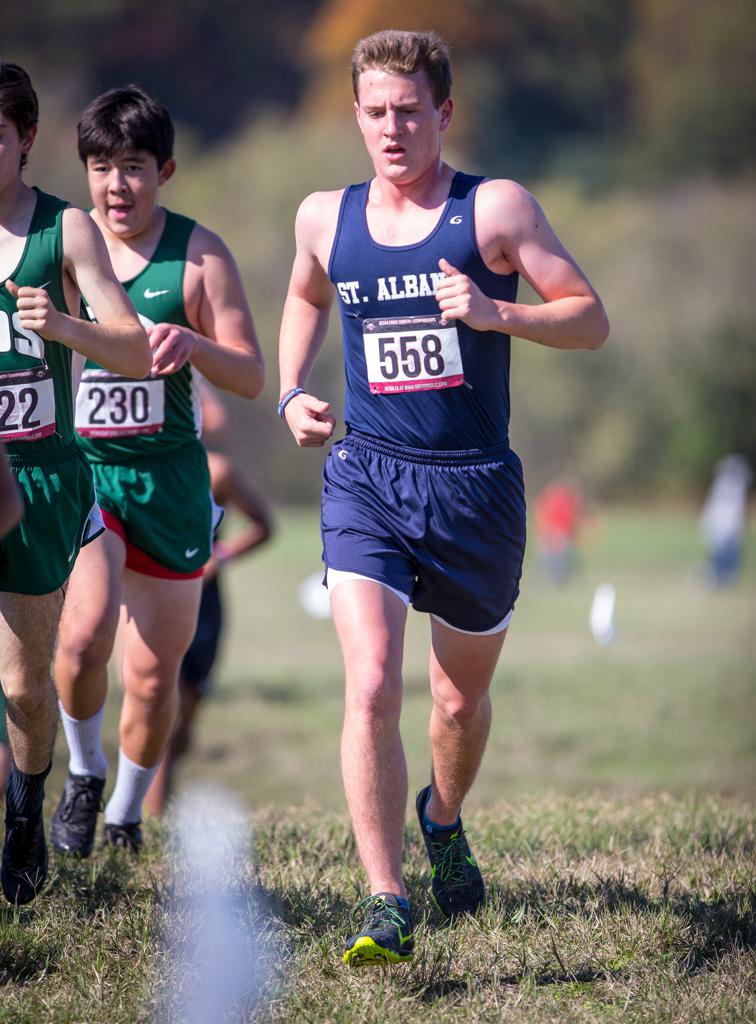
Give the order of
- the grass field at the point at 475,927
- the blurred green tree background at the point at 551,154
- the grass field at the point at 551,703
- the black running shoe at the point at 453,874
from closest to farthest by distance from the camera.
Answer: the grass field at the point at 475,927, the black running shoe at the point at 453,874, the grass field at the point at 551,703, the blurred green tree background at the point at 551,154

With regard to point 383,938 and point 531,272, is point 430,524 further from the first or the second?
point 383,938

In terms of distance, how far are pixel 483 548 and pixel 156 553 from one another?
4.43 ft

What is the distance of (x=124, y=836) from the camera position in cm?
527

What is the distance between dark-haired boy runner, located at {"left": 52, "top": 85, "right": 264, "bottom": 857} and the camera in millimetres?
4934

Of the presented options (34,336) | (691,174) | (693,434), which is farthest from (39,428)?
(691,174)

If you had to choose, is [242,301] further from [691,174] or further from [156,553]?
[691,174]

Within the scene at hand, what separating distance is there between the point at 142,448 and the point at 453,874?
184cm

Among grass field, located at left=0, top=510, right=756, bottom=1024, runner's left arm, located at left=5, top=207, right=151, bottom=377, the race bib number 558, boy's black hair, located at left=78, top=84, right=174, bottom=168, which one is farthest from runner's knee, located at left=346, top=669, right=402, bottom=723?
boy's black hair, located at left=78, top=84, right=174, bottom=168

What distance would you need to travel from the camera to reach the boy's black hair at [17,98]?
4.03m

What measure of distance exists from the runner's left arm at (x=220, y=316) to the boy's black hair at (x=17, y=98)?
38.3 inches

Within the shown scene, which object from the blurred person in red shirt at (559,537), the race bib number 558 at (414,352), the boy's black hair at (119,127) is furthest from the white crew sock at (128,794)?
the blurred person in red shirt at (559,537)

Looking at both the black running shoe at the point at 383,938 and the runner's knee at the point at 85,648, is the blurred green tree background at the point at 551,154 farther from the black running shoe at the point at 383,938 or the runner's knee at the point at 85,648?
the black running shoe at the point at 383,938

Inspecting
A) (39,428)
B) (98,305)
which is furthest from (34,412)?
(98,305)

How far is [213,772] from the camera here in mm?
11203
